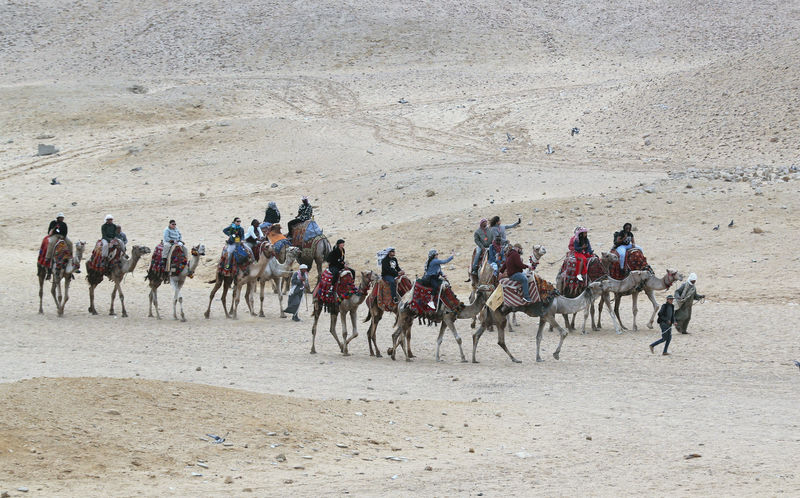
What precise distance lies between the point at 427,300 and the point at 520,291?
1.60 meters

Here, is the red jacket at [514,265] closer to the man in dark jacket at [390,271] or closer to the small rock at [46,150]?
A: the man in dark jacket at [390,271]

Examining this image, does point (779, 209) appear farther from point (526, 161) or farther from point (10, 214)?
point (10, 214)

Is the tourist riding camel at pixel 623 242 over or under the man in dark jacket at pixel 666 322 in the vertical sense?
over

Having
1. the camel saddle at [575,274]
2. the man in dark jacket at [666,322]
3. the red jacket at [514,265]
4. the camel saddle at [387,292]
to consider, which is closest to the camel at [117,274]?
the camel saddle at [387,292]

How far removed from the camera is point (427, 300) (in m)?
17.9

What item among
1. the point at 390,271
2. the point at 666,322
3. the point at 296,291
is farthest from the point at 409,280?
the point at 296,291

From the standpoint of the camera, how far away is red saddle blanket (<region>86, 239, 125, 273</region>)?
23.0 m

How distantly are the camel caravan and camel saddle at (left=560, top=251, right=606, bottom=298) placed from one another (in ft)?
0.06

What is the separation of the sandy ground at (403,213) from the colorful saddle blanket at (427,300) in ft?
3.07

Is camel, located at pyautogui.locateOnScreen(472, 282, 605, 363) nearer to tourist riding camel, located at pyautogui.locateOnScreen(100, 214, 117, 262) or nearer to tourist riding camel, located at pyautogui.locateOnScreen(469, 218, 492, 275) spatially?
tourist riding camel, located at pyautogui.locateOnScreen(469, 218, 492, 275)

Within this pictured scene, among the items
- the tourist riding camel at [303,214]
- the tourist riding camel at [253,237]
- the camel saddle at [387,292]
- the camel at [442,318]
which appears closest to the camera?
the camel at [442,318]

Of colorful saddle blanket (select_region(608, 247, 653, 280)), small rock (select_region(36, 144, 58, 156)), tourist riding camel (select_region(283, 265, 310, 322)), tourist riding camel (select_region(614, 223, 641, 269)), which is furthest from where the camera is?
small rock (select_region(36, 144, 58, 156))

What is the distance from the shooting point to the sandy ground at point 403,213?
11.8m

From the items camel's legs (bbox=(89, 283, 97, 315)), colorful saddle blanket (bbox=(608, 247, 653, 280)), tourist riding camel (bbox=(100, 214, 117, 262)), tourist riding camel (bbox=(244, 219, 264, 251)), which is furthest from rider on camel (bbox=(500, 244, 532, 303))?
camel's legs (bbox=(89, 283, 97, 315))
